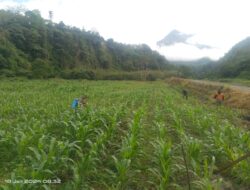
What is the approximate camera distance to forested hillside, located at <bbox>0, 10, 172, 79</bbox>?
1978 inches

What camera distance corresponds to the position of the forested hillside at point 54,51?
5025cm

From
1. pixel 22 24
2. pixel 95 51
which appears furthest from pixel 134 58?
pixel 22 24

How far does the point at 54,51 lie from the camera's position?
7081 centimetres

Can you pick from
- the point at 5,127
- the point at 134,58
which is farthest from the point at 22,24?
the point at 5,127

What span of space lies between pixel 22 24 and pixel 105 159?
69.2 meters

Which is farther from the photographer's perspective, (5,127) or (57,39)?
(57,39)

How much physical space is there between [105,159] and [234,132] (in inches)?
173

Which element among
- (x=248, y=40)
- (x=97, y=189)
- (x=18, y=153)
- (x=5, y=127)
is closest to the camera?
(x=97, y=189)

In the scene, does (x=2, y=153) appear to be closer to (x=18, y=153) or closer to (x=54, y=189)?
(x=18, y=153)

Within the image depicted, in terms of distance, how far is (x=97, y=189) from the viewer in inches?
202

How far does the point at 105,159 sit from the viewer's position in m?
6.43

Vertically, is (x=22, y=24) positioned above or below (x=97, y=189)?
above

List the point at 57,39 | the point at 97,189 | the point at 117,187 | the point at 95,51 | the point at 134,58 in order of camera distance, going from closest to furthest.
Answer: the point at 117,187, the point at 97,189, the point at 57,39, the point at 95,51, the point at 134,58

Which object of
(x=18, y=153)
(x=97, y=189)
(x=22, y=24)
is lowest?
(x=97, y=189)
